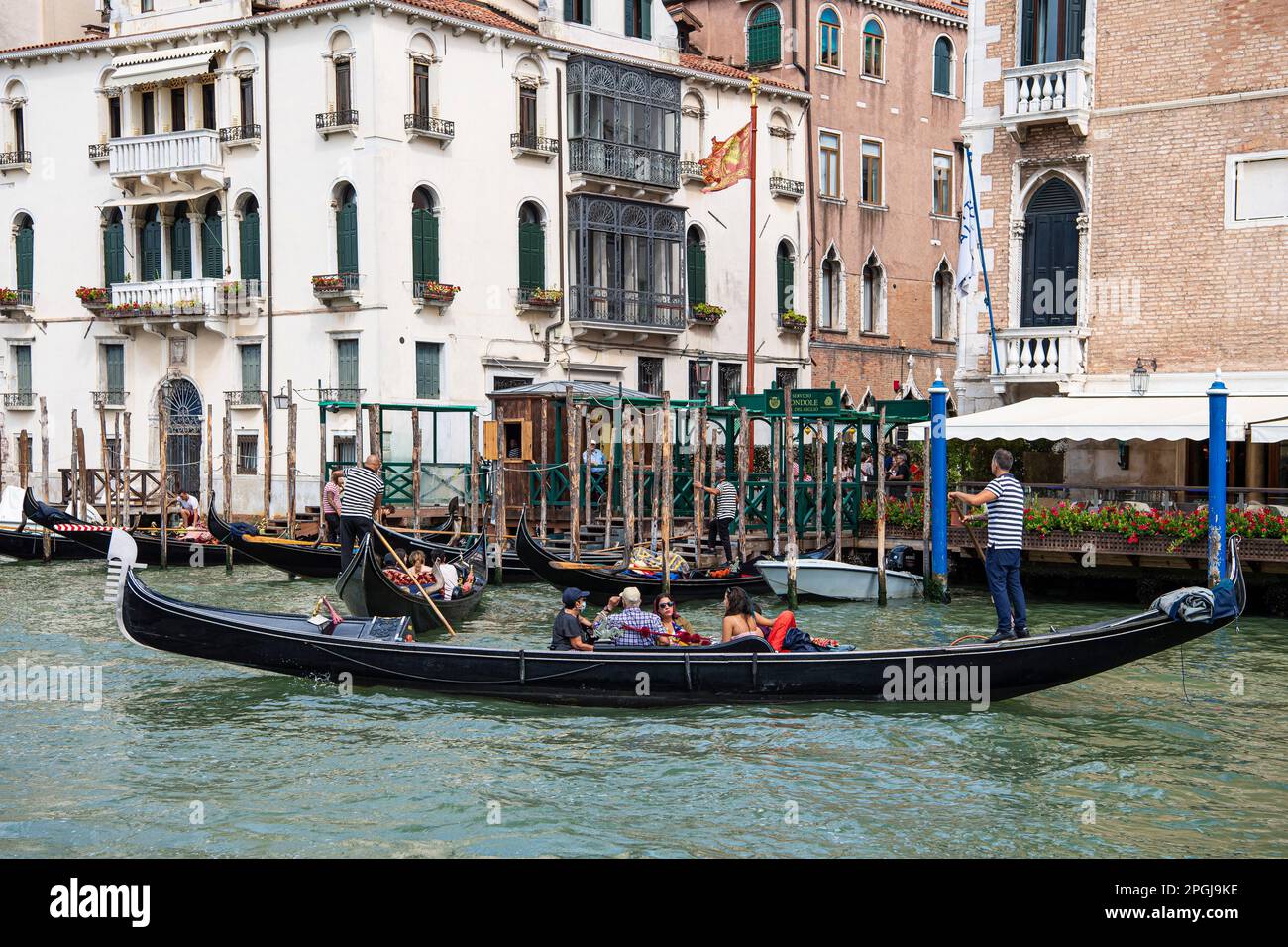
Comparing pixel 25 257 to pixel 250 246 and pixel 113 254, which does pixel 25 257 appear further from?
pixel 250 246

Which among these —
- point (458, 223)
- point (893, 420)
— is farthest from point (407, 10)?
point (893, 420)

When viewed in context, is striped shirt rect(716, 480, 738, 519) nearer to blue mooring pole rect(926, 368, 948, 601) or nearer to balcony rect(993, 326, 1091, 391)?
blue mooring pole rect(926, 368, 948, 601)

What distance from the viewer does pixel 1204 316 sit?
1574 cm

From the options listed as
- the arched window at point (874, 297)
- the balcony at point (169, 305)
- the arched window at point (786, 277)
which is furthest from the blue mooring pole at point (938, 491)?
the arched window at point (874, 297)

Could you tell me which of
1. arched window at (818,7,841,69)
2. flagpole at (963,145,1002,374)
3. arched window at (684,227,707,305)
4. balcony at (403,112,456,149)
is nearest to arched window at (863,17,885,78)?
arched window at (818,7,841,69)

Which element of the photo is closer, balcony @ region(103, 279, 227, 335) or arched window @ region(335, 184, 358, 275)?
arched window @ region(335, 184, 358, 275)

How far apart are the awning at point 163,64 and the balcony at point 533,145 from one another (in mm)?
4298

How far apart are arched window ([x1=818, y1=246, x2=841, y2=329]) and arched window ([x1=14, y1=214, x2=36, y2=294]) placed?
42.1ft

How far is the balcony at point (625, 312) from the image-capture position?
78.2 ft

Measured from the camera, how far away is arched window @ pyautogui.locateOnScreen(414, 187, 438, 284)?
22.1 meters
